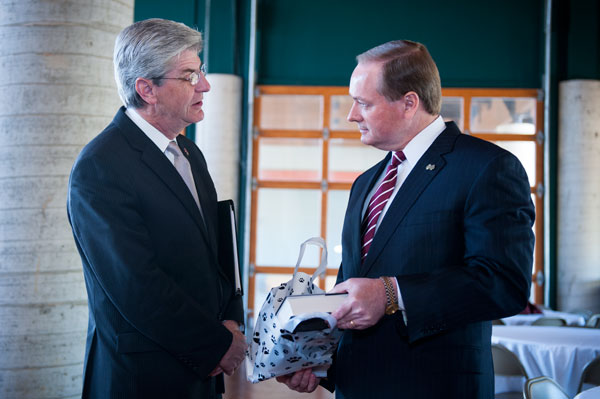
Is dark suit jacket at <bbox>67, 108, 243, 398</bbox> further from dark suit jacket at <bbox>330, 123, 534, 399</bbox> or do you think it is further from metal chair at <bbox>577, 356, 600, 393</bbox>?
metal chair at <bbox>577, 356, 600, 393</bbox>

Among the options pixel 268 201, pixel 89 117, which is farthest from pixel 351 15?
pixel 89 117

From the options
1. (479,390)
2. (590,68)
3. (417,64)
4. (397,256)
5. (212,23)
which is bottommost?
(479,390)

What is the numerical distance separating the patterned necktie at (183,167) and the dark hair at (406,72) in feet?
2.60

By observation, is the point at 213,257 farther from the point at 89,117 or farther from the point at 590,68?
the point at 590,68

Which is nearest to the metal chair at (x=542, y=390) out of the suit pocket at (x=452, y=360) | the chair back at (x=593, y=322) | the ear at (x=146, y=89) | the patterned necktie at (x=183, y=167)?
the suit pocket at (x=452, y=360)

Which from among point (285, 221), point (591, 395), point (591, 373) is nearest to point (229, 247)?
point (591, 395)

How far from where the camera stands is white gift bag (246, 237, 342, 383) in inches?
71.0

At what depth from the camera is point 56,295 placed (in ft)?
12.4

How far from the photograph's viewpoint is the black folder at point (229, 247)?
2.41m

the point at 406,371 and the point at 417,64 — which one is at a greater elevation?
the point at 417,64

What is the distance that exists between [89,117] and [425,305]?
2755 mm


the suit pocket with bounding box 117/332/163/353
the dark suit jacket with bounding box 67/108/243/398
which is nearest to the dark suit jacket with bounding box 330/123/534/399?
the dark suit jacket with bounding box 67/108/243/398

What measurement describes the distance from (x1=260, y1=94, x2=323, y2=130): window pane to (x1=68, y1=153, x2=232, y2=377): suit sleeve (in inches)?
324

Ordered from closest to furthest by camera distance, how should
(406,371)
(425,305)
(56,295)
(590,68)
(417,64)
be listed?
1. (425,305)
2. (406,371)
3. (417,64)
4. (56,295)
5. (590,68)
